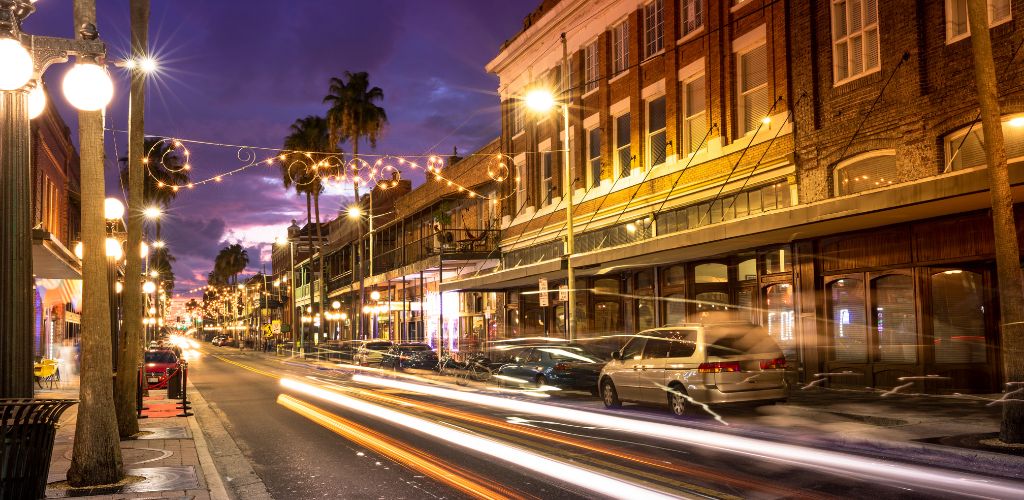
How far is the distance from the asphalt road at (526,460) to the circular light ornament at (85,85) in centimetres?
465

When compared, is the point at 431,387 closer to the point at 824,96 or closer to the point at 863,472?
the point at 824,96

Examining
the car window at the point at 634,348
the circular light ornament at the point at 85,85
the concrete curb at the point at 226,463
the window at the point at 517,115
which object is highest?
the window at the point at 517,115

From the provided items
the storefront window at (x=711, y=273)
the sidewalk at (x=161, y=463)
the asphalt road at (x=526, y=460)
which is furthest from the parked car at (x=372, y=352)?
the sidewalk at (x=161, y=463)

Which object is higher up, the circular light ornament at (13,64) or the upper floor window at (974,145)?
the upper floor window at (974,145)

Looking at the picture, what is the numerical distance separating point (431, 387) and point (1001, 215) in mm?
18156

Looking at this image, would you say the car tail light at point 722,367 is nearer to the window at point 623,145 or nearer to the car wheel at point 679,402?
the car wheel at point 679,402

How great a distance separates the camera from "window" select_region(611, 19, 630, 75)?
102 ft

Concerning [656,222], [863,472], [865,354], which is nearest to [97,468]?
[863,472]

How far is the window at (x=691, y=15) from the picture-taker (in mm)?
26844

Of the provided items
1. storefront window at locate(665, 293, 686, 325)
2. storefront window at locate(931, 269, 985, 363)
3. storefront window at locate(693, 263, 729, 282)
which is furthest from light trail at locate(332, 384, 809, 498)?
storefront window at locate(693, 263, 729, 282)

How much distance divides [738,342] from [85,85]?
11741mm

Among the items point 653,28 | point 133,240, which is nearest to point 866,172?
point 653,28

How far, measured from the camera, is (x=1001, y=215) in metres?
12.3

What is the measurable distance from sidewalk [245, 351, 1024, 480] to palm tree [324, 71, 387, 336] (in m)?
37.3
